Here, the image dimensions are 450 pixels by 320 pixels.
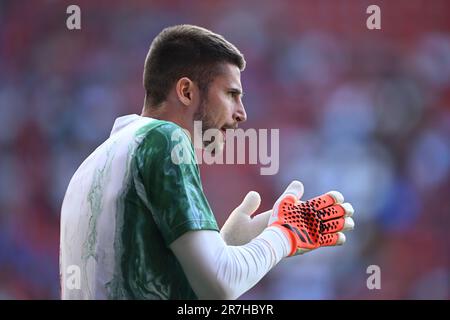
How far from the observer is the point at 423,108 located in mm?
5672

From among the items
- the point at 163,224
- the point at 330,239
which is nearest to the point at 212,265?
the point at 163,224

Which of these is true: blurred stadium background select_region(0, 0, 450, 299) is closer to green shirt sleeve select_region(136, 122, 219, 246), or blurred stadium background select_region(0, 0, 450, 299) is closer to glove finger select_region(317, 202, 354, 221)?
glove finger select_region(317, 202, 354, 221)

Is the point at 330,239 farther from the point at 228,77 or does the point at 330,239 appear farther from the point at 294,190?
the point at 228,77

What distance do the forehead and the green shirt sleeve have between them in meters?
0.36

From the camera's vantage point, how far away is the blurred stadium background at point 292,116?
5.22 meters

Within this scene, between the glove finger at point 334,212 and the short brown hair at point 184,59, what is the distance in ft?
1.62

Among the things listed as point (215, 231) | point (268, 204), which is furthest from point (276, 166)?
point (215, 231)

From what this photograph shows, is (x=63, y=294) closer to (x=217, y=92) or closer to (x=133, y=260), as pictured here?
(x=133, y=260)

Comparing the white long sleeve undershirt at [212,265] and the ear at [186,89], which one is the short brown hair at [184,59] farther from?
the white long sleeve undershirt at [212,265]

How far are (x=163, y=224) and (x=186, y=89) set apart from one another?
51 cm

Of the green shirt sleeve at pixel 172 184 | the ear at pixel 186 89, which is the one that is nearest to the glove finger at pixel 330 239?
the green shirt sleeve at pixel 172 184

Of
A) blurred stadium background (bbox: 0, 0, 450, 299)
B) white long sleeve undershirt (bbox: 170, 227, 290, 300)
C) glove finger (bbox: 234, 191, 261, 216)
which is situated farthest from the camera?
blurred stadium background (bbox: 0, 0, 450, 299)

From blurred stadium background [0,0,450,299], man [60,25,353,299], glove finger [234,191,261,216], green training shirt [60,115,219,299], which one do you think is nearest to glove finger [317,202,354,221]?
man [60,25,353,299]

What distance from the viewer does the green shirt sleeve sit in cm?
160
